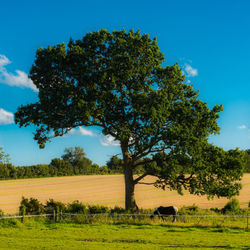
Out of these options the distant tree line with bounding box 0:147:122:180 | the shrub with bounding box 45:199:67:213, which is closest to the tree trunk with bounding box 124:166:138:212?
the shrub with bounding box 45:199:67:213

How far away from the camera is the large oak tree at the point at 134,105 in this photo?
28297 millimetres

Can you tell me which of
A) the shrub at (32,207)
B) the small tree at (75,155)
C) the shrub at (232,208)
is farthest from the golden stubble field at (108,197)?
the small tree at (75,155)

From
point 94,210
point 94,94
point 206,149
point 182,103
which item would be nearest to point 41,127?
point 94,94

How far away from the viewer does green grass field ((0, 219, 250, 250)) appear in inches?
650

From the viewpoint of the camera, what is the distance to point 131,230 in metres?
21.9

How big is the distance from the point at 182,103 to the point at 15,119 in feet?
52.7

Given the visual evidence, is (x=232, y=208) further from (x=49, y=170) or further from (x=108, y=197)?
(x=49, y=170)

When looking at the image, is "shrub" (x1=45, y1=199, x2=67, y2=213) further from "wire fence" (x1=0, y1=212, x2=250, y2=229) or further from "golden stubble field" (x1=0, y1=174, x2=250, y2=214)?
"golden stubble field" (x1=0, y1=174, x2=250, y2=214)

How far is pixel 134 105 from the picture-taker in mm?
28781

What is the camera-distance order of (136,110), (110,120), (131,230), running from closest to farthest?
(131,230)
(136,110)
(110,120)

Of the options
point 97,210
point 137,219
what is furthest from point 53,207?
point 137,219

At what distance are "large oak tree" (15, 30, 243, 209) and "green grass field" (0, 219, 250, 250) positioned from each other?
7398 mm

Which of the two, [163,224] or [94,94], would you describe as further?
[94,94]

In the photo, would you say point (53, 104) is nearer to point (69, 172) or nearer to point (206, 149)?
point (206, 149)
